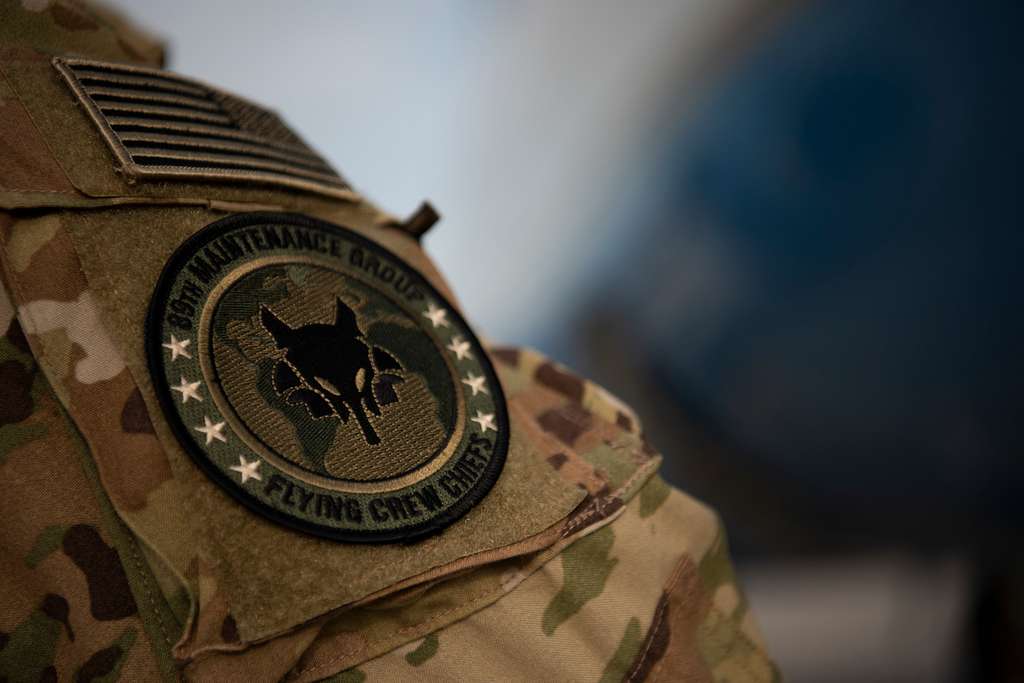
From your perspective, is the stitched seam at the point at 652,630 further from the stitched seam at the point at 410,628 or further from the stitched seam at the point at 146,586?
the stitched seam at the point at 146,586

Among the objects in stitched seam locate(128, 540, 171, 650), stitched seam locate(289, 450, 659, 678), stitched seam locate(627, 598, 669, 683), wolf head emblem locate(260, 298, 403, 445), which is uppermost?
wolf head emblem locate(260, 298, 403, 445)

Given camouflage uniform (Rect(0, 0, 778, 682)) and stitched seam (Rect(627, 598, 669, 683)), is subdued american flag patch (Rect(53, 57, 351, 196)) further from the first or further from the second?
stitched seam (Rect(627, 598, 669, 683))

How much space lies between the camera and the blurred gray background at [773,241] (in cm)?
89

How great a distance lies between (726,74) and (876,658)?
972 mm

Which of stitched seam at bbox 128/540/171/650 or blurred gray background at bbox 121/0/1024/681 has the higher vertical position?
blurred gray background at bbox 121/0/1024/681

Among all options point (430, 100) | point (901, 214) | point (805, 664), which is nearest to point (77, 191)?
point (430, 100)

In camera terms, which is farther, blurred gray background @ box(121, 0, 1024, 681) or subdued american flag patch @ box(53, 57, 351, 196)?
blurred gray background @ box(121, 0, 1024, 681)

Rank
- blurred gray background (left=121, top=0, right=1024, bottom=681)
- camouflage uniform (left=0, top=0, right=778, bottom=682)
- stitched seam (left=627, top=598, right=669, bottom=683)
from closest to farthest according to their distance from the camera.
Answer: camouflage uniform (left=0, top=0, right=778, bottom=682), stitched seam (left=627, top=598, right=669, bottom=683), blurred gray background (left=121, top=0, right=1024, bottom=681)

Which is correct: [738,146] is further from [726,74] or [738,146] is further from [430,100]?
[430,100]

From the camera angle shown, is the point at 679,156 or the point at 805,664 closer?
the point at 679,156

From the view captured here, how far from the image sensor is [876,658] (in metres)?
1.14

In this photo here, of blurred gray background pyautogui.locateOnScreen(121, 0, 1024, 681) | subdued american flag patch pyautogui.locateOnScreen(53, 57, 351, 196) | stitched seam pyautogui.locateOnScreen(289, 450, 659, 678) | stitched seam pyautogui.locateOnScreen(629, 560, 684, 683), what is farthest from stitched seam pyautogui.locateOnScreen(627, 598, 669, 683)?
blurred gray background pyautogui.locateOnScreen(121, 0, 1024, 681)

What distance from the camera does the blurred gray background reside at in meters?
0.89

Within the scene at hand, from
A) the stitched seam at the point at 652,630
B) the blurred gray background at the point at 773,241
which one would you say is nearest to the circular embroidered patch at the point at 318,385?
the stitched seam at the point at 652,630
